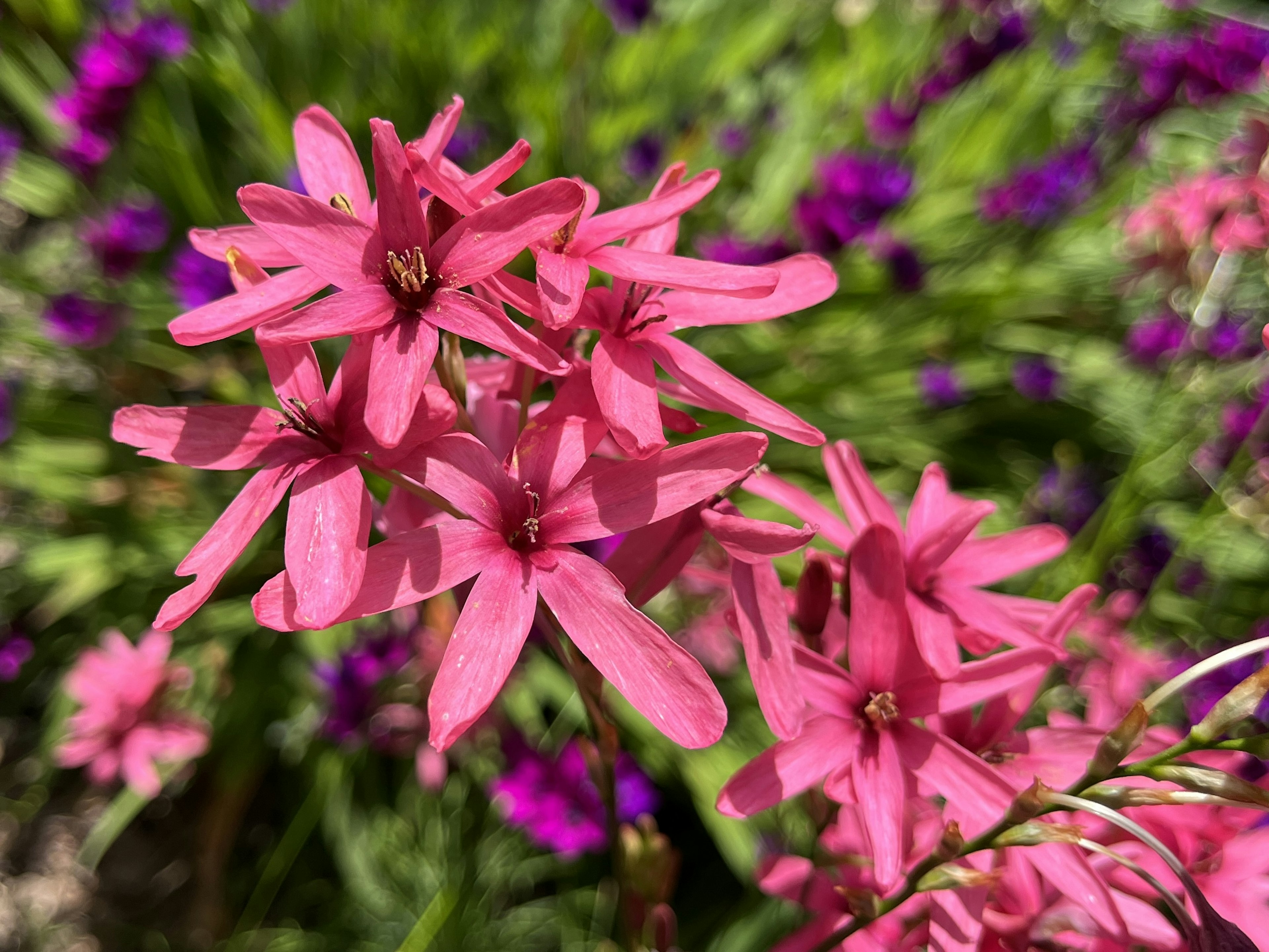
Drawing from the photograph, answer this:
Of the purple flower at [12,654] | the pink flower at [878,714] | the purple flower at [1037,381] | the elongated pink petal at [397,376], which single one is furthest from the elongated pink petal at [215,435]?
the purple flower at [1037,381]

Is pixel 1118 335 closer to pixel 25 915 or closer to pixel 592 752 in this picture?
pixel 592 752

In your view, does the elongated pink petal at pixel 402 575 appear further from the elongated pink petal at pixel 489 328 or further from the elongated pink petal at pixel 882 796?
the elongated pink petal at pixel 882 796

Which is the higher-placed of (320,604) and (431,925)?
(320,604)

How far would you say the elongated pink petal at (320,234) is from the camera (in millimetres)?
717

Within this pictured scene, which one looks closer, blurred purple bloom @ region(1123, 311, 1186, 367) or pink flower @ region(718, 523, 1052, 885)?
pink flower @ region(718, 523, 1052, 885)

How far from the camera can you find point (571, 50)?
7.68 ft

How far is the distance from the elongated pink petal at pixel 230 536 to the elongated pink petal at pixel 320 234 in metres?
0.20

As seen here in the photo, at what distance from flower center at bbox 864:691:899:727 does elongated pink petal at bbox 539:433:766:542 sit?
31 centimetres

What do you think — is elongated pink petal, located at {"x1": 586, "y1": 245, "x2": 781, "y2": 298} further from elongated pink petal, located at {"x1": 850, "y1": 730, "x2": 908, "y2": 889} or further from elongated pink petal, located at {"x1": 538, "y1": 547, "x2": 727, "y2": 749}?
elongated pink petal, located at {"x1": 850, "y1": 730, "x2": 908, "y2": 889}

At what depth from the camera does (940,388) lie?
88.5 inches

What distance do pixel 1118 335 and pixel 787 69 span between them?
177cm

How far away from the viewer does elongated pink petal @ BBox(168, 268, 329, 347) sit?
72 cm

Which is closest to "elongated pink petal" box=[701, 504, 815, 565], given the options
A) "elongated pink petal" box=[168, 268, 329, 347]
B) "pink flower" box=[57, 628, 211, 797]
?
"elongated pink petal" box=[168, 268, 329, 347]

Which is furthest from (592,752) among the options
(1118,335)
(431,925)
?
(1118,335)
